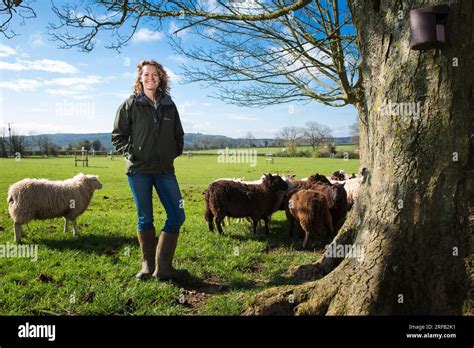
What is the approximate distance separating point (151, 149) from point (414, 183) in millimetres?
3106

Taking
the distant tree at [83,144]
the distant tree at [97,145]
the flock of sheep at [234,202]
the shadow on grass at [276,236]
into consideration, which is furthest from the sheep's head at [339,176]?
the distant tree at [97,145]

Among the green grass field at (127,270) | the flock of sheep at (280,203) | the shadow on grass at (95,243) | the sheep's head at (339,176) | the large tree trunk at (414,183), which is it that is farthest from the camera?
the sheep's head at (339,176)

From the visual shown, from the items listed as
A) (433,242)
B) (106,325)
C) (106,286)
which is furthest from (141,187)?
(433,242)

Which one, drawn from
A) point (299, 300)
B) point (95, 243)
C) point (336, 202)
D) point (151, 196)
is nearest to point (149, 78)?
point (151, 196)

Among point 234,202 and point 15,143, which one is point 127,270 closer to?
point 234,202

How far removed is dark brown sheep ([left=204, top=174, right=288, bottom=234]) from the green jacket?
339 cm

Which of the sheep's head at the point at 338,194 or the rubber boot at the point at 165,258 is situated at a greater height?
the sheep's head at the point at 338,194

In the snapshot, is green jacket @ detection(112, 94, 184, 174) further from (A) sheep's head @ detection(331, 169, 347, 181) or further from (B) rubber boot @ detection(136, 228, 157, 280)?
(A) sheep's head @ detection(331, 169, 347, 181)

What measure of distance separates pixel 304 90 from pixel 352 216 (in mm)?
7351

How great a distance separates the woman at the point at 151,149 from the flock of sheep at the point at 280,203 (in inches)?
121

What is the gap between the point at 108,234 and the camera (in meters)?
7.62

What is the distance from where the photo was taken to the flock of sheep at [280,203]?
7.08 meters

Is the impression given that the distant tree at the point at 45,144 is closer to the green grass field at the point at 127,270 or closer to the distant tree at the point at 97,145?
the distant tree at the point at 97,145

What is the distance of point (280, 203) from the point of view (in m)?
8.83
